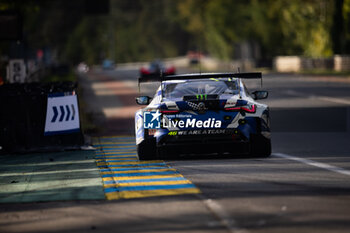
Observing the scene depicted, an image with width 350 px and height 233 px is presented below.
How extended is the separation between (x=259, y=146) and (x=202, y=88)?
1.39m

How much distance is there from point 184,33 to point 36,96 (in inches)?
6038

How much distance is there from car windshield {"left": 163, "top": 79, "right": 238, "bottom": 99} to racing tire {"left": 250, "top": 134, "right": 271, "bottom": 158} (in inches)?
34.3

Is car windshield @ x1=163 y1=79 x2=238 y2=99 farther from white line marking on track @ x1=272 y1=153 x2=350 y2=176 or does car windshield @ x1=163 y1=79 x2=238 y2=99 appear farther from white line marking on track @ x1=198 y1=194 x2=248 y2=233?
white line marking on track @ x1=198 y1=194 x2=248 y2=233

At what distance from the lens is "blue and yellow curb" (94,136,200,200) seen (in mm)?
10688

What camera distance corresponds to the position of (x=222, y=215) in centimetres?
877

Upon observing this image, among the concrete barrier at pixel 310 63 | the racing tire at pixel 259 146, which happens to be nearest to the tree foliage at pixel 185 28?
the concrete barrier at pixel 310 63

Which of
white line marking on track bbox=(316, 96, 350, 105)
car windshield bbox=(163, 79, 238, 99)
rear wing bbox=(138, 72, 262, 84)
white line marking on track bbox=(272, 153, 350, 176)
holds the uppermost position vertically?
rear wing bbox=(138, 72, 262, 84)

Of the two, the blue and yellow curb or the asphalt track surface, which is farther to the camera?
the blue and yellow curb

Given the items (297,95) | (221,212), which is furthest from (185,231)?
(297,95)

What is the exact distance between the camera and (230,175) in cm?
1203

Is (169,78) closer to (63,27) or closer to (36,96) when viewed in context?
(36,96)

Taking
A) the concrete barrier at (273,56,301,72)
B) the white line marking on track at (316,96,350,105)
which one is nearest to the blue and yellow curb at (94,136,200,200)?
the white line marking on track at (316,96,350,105)

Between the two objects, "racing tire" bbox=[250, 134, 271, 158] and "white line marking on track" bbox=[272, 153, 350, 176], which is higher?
"racing tire" bbox=[250, 134, 271, 158]

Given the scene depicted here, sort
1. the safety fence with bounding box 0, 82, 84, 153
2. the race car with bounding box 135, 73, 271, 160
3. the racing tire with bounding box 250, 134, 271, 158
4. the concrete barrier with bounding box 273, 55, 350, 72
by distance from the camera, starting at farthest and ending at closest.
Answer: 1. the concrete barrier with bounding box 273, 55, 350, 72
2. the safety fence with bounding box 0, 82, 84, 153
3. the racing tire with bounding box 250, 134, 271, 158
4. the race car with bounding box 135, 73, 271, 160
